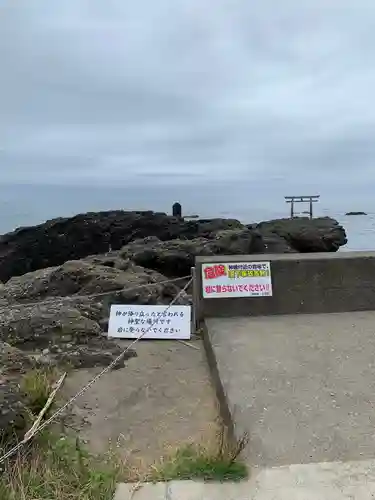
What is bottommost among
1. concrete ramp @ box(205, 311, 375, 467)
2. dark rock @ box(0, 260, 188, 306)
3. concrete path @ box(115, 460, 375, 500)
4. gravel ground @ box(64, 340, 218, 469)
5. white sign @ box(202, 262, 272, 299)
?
gravel ground @ box(64, 340, 218, 469)

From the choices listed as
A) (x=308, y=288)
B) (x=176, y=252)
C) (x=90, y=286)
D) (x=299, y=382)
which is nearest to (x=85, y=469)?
(x=299, y=382)

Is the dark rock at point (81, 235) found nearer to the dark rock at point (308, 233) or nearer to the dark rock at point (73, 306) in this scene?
the dark rock at point (308, 233)

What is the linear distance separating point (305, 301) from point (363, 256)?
30.5 inches

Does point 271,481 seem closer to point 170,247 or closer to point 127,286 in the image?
point 127,286

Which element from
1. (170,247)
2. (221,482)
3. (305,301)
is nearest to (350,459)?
(221,482)

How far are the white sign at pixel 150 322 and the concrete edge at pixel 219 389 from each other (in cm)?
23

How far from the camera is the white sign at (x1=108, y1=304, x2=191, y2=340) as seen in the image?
509 centimetres

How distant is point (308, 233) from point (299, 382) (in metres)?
15.7

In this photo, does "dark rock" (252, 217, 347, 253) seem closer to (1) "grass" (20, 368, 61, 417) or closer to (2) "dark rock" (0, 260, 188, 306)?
(2) "dark rock" (0, 260, 188, 306)

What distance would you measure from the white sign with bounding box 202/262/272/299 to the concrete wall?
0.05 meters

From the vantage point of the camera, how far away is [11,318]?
520 centimetres

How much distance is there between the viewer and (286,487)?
2.52 m

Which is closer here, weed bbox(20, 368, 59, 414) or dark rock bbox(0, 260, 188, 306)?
weed bbox(20, 368, 59, 414)

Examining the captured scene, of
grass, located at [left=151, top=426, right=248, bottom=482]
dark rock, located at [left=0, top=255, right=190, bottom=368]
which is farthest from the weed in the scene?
grass, located at [left=151, top=426, right=248, bottom=482]
